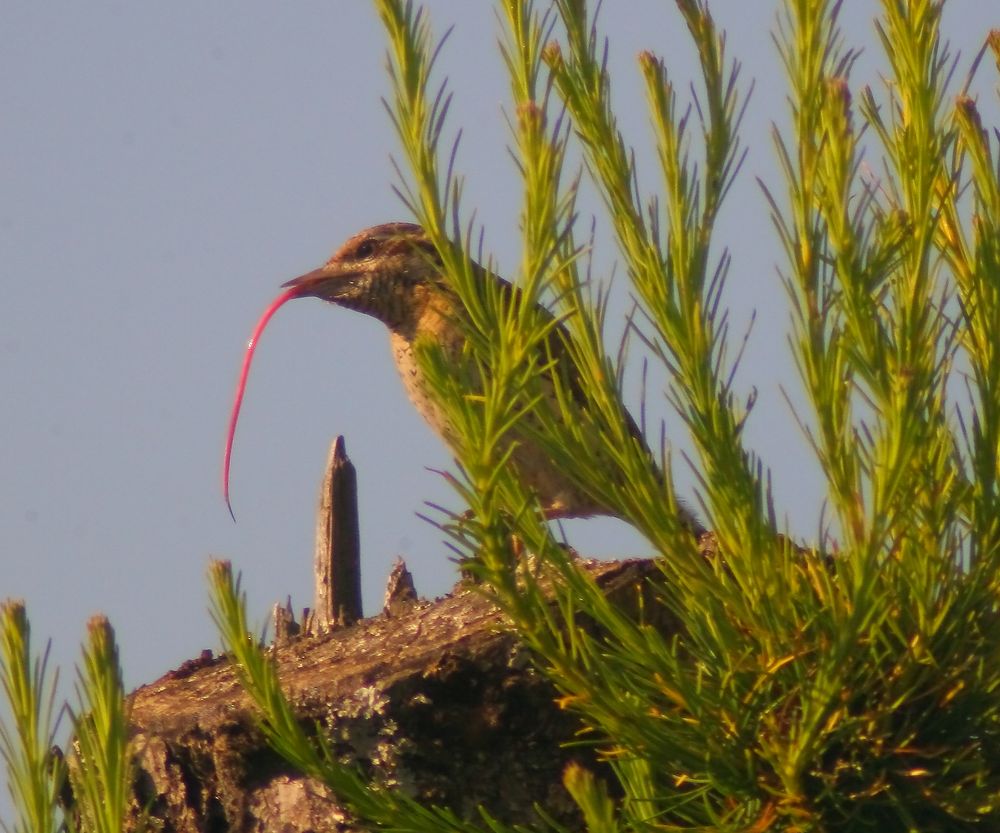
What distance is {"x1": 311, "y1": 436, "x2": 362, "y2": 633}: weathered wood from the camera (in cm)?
464

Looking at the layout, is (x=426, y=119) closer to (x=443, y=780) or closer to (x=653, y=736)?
(x=653, y=736)

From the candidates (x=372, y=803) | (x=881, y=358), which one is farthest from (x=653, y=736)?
(x=881, y=358)

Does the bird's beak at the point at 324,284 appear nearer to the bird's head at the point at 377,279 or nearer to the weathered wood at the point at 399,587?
the bird's head at the point at 377,279

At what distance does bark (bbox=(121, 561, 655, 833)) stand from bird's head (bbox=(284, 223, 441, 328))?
2.83 meters

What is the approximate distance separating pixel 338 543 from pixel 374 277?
1920mm

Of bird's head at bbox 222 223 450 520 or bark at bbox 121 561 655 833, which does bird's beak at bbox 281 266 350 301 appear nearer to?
bird's head at bbox 222 223 450 520

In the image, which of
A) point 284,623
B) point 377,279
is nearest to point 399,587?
Answer: point 284,623

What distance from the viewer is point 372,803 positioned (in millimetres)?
2973

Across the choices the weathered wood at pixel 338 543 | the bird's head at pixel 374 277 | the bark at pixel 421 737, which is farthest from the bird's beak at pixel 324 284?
the bark at pixel 421 737

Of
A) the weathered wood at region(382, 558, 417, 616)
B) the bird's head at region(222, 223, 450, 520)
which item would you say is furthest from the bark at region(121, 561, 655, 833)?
the bird's head at region(222, 223, 450, 520)

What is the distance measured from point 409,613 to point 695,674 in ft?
4.07

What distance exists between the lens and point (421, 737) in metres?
3.46

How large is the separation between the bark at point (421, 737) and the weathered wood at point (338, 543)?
2.89 ft

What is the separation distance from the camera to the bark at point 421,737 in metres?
3.47
